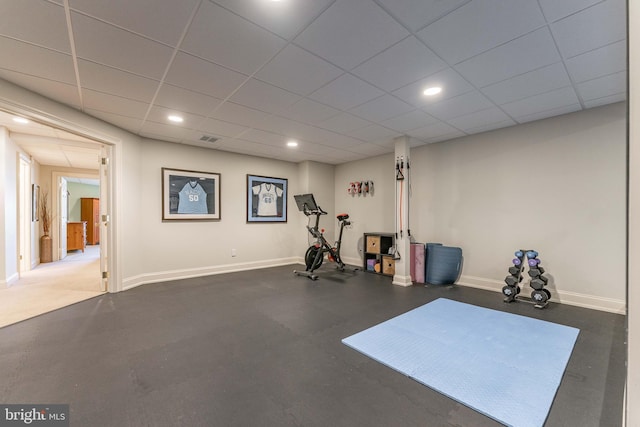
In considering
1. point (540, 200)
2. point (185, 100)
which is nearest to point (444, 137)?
point (540, 200)

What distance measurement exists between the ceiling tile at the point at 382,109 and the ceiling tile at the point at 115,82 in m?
2.39

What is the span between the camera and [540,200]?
3.80m

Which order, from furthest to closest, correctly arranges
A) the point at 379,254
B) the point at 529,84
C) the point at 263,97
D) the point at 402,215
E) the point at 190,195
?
the point at 379,254
the point at 190,195
the point at 402,215
the point at 263,97
the point at 529,84

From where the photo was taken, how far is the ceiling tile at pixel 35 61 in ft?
6.75

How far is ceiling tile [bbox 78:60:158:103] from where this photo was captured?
7.84ft

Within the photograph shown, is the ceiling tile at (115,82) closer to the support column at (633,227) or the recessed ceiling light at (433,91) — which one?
the recessed ceiling light at (433,91)

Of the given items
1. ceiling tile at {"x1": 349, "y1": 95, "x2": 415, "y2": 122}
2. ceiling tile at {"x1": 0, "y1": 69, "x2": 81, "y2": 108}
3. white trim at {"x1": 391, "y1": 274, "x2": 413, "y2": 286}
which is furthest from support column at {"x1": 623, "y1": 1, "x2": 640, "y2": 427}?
ceiling tile at {"x1": 0, "y1": 69, "x2": 81, "y2": 108}

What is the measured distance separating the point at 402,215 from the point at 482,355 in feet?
9.19

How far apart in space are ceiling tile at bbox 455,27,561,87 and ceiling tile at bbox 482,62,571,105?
0.12 m

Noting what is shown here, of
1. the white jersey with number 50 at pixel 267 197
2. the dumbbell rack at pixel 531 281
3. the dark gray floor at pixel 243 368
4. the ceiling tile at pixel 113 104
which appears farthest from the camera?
the white jersey with number 50 at pixel 267 197

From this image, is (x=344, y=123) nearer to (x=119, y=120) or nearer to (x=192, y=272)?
(x=119, y=120)

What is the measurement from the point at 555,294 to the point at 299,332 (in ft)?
12.1

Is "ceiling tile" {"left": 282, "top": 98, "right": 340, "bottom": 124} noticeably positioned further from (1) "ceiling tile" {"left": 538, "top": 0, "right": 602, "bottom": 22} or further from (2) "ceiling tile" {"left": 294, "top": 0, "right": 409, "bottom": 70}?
(1) "ceiling tile" {"left": 538, "top": 0, "right": 602, "bottom": 22}

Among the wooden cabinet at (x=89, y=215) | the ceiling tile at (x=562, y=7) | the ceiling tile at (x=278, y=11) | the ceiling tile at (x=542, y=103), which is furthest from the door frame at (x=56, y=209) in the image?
the ceiling tile at (x=542, y=103)
